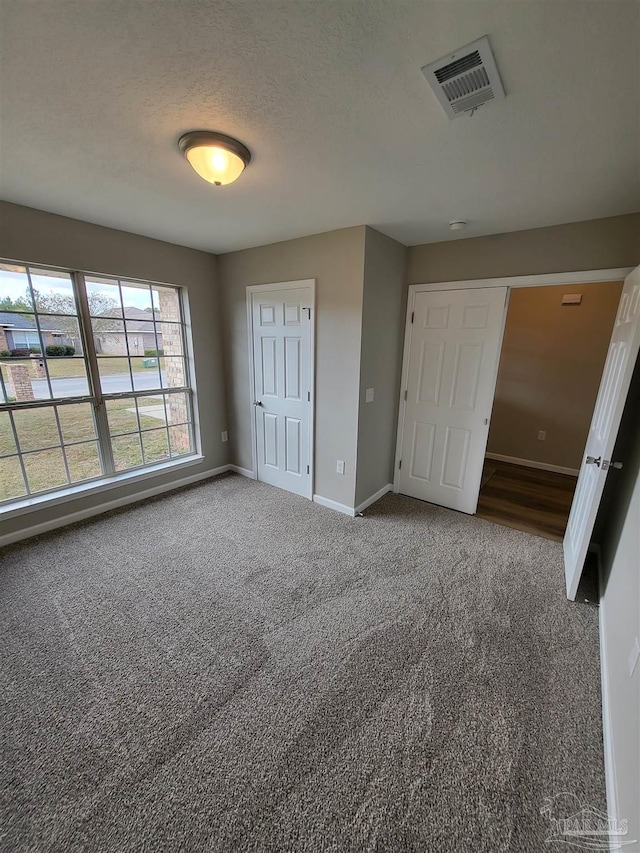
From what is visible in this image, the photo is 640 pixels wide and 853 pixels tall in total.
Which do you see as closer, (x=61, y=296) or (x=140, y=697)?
(x=140, y=697)

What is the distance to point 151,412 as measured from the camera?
342cm

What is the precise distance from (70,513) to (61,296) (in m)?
1.84

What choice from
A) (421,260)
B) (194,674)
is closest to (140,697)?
(194,674)

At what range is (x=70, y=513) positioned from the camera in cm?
285

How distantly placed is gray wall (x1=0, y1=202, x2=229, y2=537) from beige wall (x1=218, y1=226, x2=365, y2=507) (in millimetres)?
334

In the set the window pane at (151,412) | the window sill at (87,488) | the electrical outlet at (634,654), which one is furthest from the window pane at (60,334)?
the electrical outlet at (634,654)

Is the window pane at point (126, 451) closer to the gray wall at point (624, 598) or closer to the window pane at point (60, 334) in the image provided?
the window pane at point (60, 334)

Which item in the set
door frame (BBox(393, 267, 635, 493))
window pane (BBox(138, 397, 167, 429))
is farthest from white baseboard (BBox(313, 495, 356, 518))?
window pane (BBox(138, 397, 167, 429))

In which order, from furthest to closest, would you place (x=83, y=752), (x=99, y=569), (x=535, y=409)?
1. (x=535, y=409)
2. (x=99, y=569)
3. (x=83, y=752)

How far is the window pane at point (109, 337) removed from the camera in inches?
114

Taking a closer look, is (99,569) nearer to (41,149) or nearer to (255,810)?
(255,810)

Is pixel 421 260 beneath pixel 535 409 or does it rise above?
above

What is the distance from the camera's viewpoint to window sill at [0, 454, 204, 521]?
2590 mm

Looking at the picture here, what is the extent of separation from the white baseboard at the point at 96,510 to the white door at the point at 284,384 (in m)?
0.84
